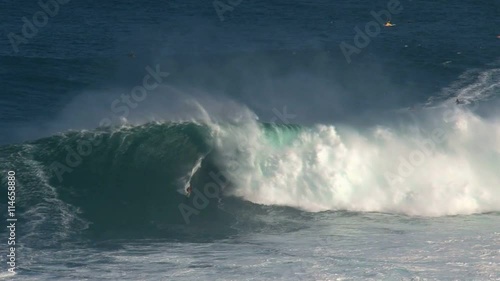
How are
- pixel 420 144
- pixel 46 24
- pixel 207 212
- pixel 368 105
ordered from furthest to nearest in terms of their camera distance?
pixel 46 24 → pixel 368 105 → pixel 420 144 → pixel 207 212

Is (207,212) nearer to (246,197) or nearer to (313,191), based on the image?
(246,197)

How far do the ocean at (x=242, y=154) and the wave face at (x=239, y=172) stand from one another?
0.27ft

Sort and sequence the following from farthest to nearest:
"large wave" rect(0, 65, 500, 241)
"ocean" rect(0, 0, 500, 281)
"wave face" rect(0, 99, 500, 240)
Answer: "wave face" rect(0, 99, 500, 240), "large wave" rect(0, 65, 500, 241), "ocean" rect(0, 0, 500, 281)

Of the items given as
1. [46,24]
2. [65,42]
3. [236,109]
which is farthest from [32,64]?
[236,109]

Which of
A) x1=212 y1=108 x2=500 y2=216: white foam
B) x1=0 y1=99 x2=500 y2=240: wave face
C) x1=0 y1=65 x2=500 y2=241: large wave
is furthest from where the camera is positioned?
x1=212 y1=108 x2=500 y2=216: white foam

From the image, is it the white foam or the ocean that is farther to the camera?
the white foam

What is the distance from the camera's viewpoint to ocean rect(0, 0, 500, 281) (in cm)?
3384

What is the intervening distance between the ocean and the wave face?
0.08m

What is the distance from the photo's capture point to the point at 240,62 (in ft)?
204

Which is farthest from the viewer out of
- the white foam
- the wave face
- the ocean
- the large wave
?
the white foam

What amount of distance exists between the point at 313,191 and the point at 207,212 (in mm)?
4776

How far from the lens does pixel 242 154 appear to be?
4278 cm

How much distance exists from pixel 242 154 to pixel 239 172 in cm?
93

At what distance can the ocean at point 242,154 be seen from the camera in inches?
1332
